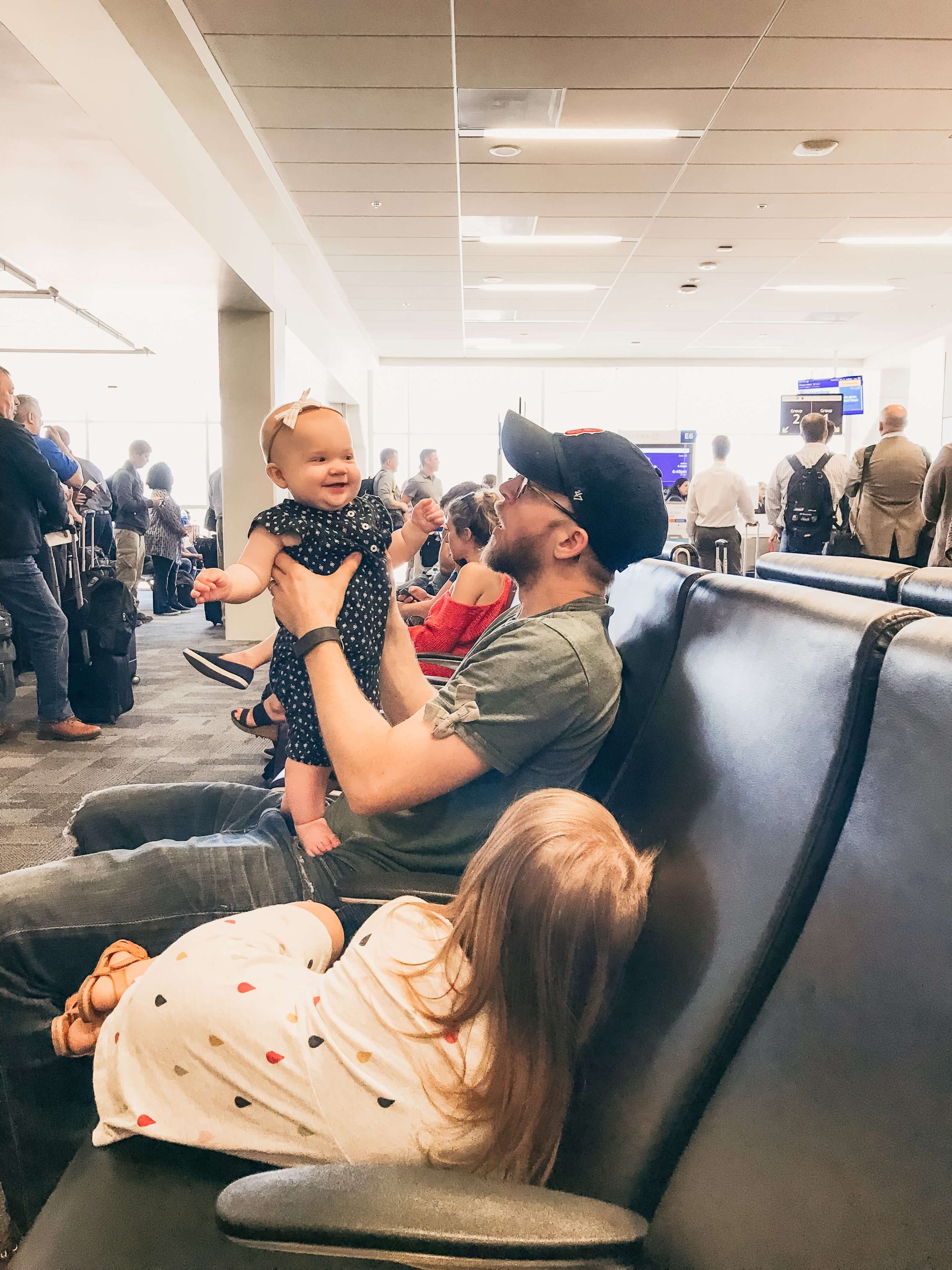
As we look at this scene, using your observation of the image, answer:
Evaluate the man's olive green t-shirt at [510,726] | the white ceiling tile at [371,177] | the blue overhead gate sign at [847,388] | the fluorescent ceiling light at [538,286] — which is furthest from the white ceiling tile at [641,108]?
Answer: the blue overhead gate sign at [847,388]

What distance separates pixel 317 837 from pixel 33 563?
327 centimetres

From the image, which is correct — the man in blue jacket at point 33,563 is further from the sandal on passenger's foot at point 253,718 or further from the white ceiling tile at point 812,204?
the white ceiling tile at point 812,204

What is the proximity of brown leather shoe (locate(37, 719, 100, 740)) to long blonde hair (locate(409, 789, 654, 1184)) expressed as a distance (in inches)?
145

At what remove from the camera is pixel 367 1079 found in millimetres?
730

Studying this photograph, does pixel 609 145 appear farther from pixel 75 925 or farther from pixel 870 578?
pixel 75 925

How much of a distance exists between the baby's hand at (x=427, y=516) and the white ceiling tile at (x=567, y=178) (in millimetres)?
4019

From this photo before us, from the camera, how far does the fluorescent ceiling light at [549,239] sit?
20.8 feet

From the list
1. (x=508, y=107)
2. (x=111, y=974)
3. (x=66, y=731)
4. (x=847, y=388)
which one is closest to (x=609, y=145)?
(x=508, y=107)

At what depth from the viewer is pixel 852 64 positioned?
12.3 ft

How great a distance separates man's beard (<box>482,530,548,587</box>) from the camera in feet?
4.28

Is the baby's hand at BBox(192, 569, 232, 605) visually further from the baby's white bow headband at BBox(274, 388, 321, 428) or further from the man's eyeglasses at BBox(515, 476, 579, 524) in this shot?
the man's eyeglasses at BBox(515, 476, 579, 524)

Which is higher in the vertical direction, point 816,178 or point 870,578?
point 816,178

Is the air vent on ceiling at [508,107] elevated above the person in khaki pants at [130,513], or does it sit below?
above

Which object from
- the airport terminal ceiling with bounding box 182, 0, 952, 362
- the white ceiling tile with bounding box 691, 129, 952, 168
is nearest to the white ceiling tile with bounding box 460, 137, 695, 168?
the airport terminal ceiling with bounding box 182, 0, 952, 362
